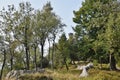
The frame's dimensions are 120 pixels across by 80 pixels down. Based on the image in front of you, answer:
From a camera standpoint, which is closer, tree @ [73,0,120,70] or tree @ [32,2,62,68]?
tree @ [73,0,120,70]

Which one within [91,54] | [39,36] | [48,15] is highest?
[48,15]

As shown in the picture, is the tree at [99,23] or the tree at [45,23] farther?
the tree at [45,23]

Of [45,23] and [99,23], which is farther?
[45,23]

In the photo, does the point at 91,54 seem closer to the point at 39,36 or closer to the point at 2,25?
the point at 39,36

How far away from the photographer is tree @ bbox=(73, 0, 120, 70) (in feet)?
139

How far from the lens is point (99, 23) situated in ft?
149

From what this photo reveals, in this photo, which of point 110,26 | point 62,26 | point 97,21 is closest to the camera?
point 110,26

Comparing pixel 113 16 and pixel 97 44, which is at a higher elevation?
pixel 113 16

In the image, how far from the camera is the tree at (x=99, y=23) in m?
42.4

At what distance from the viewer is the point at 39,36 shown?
50.7m

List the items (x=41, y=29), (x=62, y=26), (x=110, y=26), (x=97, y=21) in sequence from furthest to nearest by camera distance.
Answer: (x=62, y=26) → (x=41, y=29) → (x=97, y=21) → (x=110, y=26)

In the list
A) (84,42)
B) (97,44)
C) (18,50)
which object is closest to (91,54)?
(84,42)

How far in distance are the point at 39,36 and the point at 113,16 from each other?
46.5 ft

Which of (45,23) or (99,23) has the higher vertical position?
(45,23)
